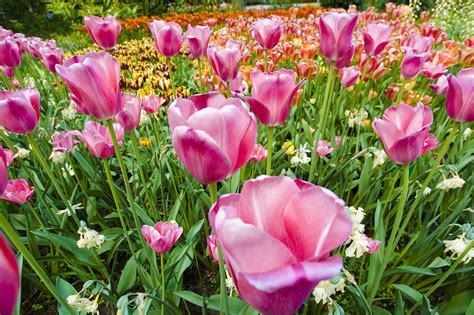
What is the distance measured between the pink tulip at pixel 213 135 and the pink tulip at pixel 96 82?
293mm

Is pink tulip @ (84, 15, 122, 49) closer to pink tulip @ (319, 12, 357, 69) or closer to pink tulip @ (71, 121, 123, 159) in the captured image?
pink tulip @ (71, 121, 123, 159)

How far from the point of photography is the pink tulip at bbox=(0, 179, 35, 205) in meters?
1.19

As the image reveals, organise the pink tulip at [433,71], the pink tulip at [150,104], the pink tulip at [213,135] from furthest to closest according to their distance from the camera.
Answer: the pink tulip at [433,71] < the pink tulip at [150,104] < the pink tulip at [213,135]

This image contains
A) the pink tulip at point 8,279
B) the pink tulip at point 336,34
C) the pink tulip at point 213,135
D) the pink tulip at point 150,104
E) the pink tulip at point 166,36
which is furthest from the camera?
the pink tulip at point 150,104

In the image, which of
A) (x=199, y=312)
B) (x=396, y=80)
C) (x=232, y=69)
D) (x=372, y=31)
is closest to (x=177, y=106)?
(x=232, y=69)

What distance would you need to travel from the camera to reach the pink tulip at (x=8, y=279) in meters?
→ 0.36

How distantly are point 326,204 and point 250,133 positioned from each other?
21 cm

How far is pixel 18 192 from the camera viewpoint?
124 cm

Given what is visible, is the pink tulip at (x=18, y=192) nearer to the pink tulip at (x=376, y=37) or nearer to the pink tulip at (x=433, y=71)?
the pink tulip at (x=376, y=37)

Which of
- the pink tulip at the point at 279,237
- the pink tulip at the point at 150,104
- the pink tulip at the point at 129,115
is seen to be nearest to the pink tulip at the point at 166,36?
the pink tulip at the point at 150,104

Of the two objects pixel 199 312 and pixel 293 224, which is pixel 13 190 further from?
pixel 293 224

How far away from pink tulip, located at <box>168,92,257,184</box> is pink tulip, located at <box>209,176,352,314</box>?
13 cm

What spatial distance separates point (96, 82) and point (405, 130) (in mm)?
761

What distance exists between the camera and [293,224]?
45 cm
